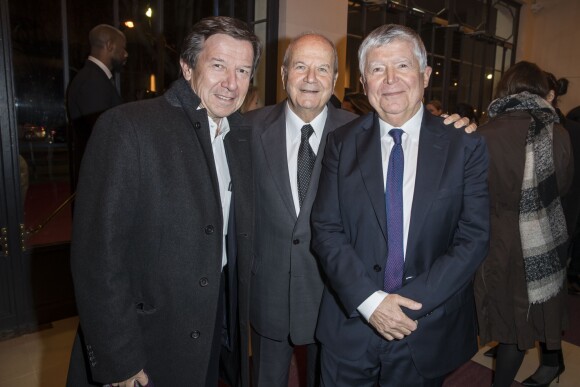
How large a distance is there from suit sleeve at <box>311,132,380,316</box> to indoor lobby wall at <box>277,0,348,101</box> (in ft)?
9.29

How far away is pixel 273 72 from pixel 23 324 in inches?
121

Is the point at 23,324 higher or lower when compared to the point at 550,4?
lower

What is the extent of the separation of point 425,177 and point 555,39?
8.28m

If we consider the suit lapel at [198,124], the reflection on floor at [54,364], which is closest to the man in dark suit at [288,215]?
the suit lapel at [198,124]

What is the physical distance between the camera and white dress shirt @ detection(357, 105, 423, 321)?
1.31m

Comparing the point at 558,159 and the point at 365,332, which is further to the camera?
the point at 558,159

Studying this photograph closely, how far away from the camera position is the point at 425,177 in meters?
1.32

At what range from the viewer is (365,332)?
1.39 metres

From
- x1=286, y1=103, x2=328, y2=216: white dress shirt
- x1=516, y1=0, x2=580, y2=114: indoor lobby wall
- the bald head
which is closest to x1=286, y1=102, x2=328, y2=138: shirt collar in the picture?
x1=286, y1=103, x2=328, y2=216: white dress shirt

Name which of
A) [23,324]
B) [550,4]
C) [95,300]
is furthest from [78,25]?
[550,4]

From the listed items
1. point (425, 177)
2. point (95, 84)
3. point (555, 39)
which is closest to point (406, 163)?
point (425, 177)

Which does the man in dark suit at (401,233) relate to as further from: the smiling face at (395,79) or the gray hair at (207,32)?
the gray hair at (207,32)

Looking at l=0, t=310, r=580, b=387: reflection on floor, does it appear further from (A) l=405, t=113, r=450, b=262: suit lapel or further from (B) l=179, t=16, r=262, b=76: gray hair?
(B) l=179, t=16, r=262, b=76: gray hair

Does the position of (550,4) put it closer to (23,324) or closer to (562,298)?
(562,298)
